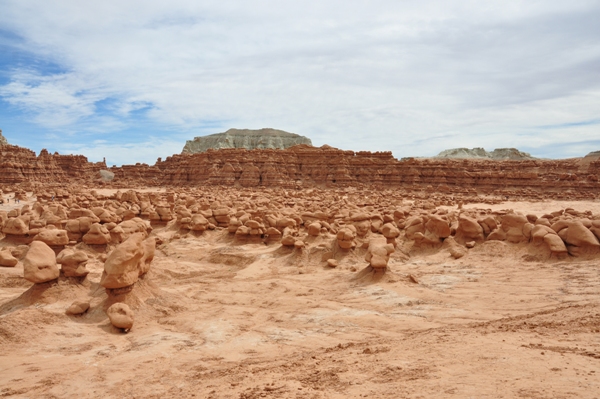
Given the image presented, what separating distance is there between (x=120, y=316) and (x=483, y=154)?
82481mm

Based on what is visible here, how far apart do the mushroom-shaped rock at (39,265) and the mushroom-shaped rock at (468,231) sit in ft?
30.7

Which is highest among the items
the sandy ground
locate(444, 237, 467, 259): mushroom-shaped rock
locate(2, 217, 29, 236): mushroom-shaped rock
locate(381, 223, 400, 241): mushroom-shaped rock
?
locate(2, 217, 29, 236): mushroom-shaped rock

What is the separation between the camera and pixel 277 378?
4.59 metres

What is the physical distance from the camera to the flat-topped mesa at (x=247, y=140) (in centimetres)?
7425

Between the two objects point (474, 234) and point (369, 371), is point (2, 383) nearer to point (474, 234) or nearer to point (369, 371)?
point (369, 371)

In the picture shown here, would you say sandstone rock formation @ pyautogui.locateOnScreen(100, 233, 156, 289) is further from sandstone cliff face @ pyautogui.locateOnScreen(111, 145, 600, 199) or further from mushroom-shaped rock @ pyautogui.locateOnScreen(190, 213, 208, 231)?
sandstone cliff face @ pyautogui.locateOnScreen(111, 145, 600, 199)

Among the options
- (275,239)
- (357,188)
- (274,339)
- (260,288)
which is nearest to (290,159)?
(357,188)

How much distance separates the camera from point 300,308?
7.74 m

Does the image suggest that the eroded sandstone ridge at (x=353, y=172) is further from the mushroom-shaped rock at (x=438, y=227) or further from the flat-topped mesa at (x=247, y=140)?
the mushroom-shaped rock at (x=438, y=227)

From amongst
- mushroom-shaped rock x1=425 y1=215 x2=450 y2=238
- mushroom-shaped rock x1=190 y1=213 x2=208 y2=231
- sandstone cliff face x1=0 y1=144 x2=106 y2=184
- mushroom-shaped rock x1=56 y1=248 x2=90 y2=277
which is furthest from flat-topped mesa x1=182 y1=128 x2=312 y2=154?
mushroom-shaped rock x1=56 y1=248 x2=90 y2=277

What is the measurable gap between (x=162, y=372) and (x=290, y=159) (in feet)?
145

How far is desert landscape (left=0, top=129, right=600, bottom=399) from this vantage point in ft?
14.4

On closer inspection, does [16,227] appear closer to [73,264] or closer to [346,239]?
[73,264]

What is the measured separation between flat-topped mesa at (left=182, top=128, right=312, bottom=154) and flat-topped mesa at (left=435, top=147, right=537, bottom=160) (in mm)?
26092
